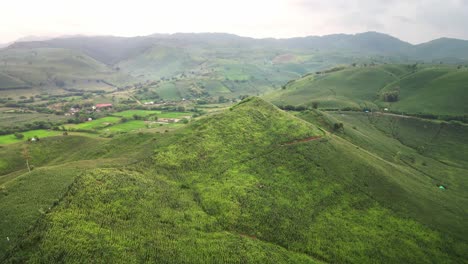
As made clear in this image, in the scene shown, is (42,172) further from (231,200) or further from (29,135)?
(29,135)

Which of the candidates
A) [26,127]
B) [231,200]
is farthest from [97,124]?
[231,200]

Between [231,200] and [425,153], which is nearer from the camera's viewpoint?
[231,200]

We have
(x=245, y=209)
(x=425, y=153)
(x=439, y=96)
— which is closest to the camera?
(x=245, y=209)

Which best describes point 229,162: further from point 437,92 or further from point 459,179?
point 437,92

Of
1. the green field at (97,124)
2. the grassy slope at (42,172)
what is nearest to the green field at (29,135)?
the green field at (97,124)

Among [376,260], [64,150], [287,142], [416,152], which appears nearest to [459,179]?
[416,152]

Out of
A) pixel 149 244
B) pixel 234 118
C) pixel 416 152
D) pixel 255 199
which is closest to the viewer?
pixel 149 244

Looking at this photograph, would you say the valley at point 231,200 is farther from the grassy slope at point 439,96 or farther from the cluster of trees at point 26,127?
the grassy slope at point 439,96

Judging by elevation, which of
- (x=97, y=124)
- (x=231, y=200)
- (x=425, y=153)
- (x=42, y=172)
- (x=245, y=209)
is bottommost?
(x=97, y=124)
